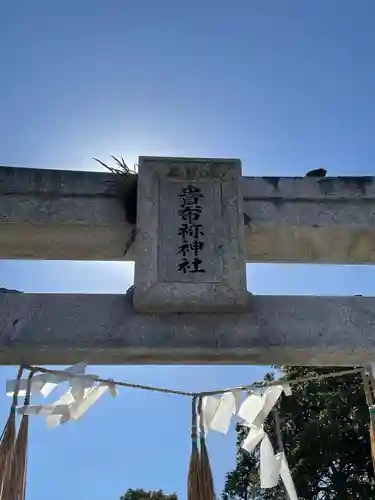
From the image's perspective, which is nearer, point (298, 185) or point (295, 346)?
point (295, 346)

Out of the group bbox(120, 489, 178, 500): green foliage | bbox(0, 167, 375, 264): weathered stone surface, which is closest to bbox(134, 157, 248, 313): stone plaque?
bbox(0, 167, 375, 264): weathered stone surface

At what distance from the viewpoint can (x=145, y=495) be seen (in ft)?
56.9

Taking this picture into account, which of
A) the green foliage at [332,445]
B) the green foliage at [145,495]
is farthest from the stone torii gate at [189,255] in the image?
the green foliage at [145,495]

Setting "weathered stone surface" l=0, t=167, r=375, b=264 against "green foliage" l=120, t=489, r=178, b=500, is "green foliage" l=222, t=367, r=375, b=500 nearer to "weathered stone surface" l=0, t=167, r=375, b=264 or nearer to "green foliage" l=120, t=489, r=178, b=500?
"green foliage" l=120, t=489, r=178, b=500

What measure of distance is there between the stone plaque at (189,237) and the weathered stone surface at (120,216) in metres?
0.14

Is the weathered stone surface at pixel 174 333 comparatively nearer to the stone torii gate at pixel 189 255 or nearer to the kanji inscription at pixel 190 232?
the stone torii gate at pixel 189 255

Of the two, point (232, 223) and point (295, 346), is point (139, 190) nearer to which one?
point (232, 223)

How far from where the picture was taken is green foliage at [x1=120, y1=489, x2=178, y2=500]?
54.5ft

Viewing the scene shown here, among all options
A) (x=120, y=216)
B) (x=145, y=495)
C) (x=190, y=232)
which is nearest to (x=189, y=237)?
(x=190, y=232)

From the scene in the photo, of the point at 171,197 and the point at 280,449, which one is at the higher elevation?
the point at 171,197

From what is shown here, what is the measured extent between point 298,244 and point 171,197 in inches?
24.8

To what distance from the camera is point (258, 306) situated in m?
2.42

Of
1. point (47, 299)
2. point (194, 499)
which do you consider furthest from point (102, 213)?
Result: point (194, 499)

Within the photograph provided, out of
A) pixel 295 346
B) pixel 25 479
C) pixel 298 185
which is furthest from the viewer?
pixel 298 185
